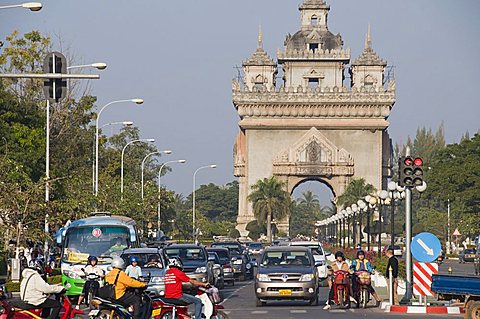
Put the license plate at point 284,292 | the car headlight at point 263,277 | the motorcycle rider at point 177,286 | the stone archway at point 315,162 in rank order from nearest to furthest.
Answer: the motorcycle rider at point 177,286 → the license plate at point 284,292 → the car headlight at point 263,277 → the stone archway at point 315,162

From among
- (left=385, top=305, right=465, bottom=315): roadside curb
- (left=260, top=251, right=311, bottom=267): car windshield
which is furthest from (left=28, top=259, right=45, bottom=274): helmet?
(left=385, top=305, right=465, bottom=315): roadside curb

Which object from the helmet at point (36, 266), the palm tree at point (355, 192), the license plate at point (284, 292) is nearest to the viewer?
the helmet at point (36, 266)

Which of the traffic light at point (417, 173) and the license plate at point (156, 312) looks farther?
the traffic light at point (417, 173)

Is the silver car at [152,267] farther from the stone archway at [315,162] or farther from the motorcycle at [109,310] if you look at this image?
the stone archway at [315,162]

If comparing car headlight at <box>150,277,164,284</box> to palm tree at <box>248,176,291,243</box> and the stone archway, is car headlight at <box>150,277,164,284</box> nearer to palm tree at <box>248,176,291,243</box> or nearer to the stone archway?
palm tree at <box>248,176,291,243</box>

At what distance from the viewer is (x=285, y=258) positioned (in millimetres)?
33344

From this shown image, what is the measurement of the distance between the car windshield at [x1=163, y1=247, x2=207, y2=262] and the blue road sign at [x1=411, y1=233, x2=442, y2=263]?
38.2 feet

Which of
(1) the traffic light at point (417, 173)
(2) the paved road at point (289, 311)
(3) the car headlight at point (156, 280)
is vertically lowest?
(2) the paved road at point (289, 311)

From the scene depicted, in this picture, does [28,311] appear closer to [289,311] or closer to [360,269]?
[289,311]

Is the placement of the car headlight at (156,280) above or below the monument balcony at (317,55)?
below

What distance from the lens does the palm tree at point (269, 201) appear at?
4781 inches

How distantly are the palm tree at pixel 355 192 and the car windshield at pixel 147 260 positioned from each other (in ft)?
286

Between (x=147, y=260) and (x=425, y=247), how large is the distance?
26.1 ft

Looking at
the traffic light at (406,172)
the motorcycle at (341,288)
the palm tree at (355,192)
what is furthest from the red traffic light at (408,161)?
the palm tree at (355,192)
